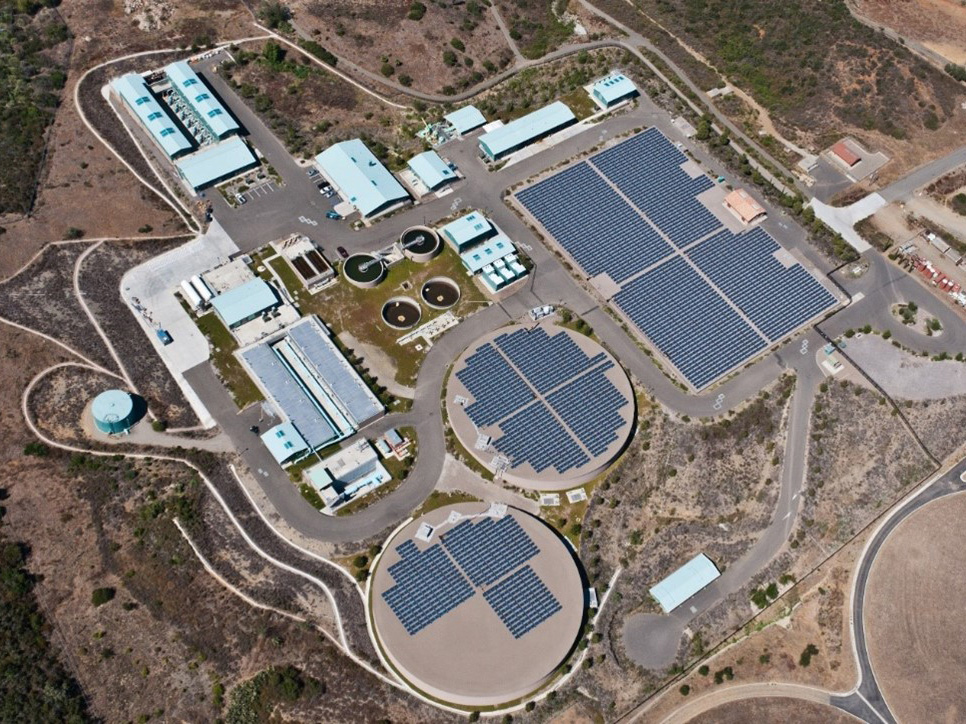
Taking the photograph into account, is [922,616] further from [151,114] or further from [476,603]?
[151,114]

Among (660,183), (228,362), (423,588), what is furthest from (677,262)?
(228,362)

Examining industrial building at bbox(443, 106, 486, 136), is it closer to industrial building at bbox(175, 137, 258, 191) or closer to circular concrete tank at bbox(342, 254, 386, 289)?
circular concrete tank at bbox(342, 254, 386, 289)

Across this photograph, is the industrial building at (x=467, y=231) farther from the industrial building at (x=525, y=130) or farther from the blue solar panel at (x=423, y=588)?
the blue solar panel at (x=423, y=588)

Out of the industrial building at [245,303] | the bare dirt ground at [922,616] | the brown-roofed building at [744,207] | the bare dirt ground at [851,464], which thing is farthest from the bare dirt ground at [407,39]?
the bare dirt ground at [922,616]

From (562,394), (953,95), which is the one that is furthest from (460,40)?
(953,95)

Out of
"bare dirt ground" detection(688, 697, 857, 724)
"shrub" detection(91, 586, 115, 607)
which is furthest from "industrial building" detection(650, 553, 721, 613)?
"shrub" detection(91, 586, 115, 607)

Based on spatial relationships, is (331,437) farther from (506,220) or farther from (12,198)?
(12,198)
